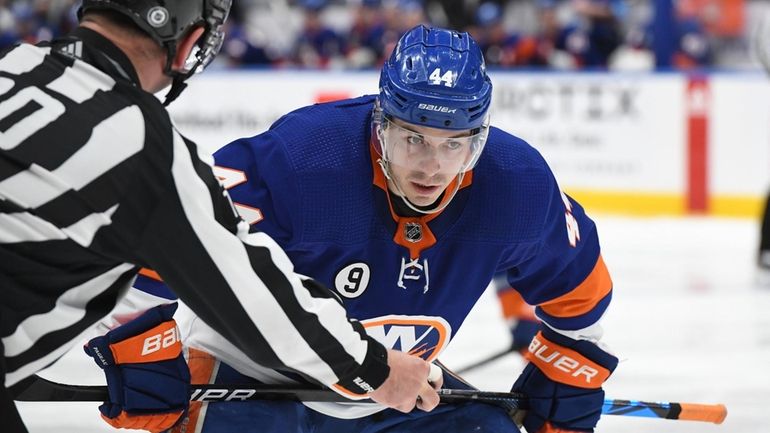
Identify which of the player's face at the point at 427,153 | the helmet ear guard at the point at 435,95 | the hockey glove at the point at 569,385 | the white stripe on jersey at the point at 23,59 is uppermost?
the white stripe on jersey at the point at 23,59

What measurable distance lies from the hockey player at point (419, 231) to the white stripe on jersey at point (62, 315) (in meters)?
0.52

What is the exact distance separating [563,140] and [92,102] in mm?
5905

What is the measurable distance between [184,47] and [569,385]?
1.11 m

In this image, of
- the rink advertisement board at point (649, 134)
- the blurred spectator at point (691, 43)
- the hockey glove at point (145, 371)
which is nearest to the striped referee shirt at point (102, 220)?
the hockey glove at point (145, 371)

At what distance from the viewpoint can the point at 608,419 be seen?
Result: 3213mm

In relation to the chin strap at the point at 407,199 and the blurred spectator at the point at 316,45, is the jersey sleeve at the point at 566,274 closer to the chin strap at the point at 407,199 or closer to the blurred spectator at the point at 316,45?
the chin strap at the point at 407,199

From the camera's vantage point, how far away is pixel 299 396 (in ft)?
7.26

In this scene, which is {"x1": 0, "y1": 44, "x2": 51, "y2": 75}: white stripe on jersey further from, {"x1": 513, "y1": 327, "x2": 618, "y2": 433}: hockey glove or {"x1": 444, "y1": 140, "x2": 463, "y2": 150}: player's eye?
{"x1": 513, "y1": 327, "x2": 618, "y2": 433}: hockey glove

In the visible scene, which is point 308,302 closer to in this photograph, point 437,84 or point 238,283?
point 238,283

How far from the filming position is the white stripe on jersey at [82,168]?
146 centimetres

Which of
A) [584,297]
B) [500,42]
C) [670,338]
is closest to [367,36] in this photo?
[500,42]

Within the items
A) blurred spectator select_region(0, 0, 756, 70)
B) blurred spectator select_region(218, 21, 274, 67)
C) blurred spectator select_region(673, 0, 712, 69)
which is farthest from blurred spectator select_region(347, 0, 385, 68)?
blurred spectator select_region(673, 0, 712, 69)

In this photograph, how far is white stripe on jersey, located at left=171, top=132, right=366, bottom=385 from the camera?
1.52 meters

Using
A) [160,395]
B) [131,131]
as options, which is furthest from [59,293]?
[160,395]
